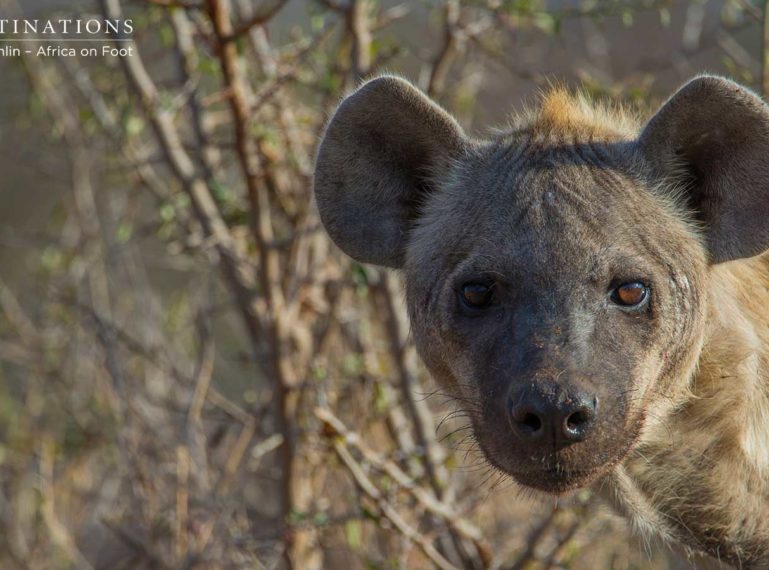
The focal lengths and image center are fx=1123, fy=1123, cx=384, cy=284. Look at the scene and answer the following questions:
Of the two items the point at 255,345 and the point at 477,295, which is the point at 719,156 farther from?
the point at 255,345

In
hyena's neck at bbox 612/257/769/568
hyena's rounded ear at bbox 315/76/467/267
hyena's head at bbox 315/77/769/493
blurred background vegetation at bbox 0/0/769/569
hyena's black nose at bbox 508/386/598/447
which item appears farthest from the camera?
blurred background vegetation at bbox 0/0/769/569

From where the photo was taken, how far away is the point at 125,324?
16.2 feet

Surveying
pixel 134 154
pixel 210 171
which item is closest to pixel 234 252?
pixel 210 171

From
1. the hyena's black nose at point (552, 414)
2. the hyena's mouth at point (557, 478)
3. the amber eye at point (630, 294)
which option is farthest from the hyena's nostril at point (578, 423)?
the amber eye at point (630, 294)

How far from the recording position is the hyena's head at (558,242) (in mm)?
2170

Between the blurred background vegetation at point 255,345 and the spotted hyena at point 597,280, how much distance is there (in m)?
0.37

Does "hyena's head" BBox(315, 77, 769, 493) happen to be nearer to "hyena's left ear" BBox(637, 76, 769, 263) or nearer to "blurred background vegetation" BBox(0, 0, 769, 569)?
"hyena's left ear" BBox(637, 76, 769, 263)

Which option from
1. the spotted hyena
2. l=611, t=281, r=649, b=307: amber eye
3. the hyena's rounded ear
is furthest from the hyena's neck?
the hyena's rounded ear

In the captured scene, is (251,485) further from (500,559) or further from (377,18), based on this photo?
(377,18)

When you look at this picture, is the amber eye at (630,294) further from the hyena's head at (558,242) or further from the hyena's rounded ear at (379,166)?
the hyena's rounded ear at (379,166)

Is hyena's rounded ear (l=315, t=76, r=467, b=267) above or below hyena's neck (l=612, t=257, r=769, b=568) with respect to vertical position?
above

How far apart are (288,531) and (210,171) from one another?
4.39 feet

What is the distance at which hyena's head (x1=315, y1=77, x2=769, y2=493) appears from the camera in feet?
7.12

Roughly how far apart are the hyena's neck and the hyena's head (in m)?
0.09
